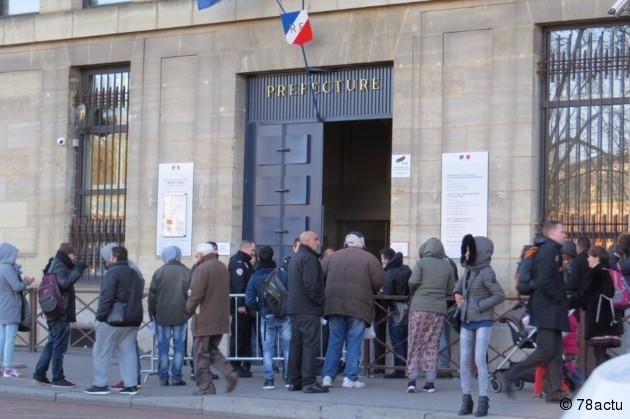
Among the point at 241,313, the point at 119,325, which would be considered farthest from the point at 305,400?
the point at 241,313

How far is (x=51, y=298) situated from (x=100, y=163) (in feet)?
20.6

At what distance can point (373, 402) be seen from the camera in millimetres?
12148

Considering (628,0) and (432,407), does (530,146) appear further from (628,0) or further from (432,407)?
(432,407)

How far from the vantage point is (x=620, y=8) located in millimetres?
14039

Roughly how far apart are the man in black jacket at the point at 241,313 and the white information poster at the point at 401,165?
8.13 ft

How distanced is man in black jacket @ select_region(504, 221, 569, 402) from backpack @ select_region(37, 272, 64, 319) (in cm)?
547

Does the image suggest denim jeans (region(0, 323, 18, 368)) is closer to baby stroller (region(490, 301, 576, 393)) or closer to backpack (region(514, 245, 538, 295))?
baby stroller (region(490, 301, 576, 393))

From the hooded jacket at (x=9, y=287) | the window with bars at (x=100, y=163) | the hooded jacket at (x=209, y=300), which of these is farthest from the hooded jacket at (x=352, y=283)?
the window with bars at (x=100, y=163)

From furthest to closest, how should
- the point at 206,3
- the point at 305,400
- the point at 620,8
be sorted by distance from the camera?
1. the point at 206,3
2. the point at 620,8
3. the point at 305,400

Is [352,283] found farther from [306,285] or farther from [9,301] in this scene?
[9,301]

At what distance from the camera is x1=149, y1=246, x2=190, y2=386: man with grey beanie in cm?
1395

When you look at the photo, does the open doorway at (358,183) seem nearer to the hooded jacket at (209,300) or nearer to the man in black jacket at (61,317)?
the man in black jacket at (61,317)

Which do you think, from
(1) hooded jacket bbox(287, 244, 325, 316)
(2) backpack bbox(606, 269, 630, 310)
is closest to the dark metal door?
(1) hooded jacket bbox(287, 244, 325, 316)

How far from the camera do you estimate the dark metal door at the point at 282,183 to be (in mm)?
17266
